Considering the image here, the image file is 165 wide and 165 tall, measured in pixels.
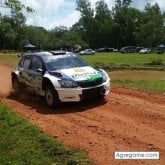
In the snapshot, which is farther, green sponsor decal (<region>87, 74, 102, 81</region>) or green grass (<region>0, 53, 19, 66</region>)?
green grass (<region>0, 53, 19, 66</region>)

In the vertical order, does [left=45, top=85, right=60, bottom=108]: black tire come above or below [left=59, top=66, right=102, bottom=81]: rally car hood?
below

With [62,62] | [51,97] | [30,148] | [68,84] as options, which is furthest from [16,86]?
[30,148]

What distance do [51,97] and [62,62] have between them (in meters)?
1.53

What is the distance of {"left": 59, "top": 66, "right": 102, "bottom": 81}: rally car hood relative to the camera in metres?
13.3

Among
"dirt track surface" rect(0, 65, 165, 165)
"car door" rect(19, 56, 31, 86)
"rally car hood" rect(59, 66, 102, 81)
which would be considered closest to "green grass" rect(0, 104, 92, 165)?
"dirt track surface" rect(0, 65, 165, 165)

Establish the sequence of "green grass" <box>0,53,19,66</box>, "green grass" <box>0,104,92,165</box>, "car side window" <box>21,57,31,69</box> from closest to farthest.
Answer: "green grass" <box>0,104,92,165</box>
"car side window" <box>21,57,31,69</box>
"green grass" <box>0,53,19,66</box>

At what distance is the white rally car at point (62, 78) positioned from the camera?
1312cm

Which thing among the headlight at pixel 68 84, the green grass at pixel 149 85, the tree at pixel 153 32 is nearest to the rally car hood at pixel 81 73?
the headlight at pixel 68 84

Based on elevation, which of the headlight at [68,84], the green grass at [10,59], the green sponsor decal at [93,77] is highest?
the green sponsor decal at [93,77]

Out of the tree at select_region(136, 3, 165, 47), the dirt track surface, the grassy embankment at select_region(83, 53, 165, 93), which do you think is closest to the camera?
the dirt track surface

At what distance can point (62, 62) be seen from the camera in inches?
570

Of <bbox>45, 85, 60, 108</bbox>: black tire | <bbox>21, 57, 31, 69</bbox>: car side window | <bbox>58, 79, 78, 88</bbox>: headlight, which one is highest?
<bbox>21, 57, 31, 69</bbox>: car side window

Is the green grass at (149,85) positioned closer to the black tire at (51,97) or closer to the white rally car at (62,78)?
the white rally car at (62,78)

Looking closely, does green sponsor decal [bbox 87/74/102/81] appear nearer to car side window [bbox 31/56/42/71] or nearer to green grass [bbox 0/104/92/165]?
car side window [bbox 31/56/42/71]
